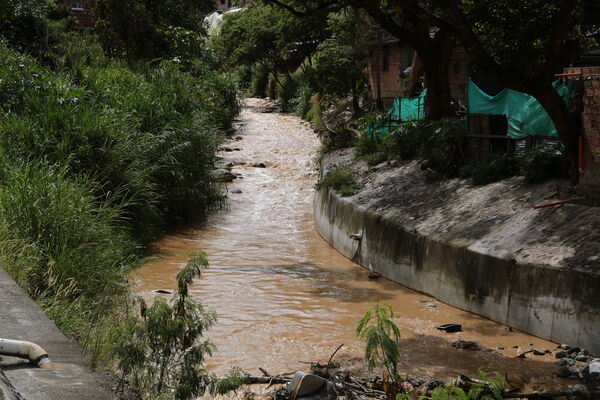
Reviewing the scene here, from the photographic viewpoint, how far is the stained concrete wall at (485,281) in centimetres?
862

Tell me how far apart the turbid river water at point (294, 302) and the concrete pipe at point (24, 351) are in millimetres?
4131

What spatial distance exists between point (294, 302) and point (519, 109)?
5.47 metres

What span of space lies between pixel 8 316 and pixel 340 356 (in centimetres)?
449

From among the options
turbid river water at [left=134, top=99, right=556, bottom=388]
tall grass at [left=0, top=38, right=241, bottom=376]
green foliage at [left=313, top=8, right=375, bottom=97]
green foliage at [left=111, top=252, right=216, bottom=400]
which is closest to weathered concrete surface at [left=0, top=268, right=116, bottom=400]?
green foliage at [left=111, top=252, right=216, bottom=400]

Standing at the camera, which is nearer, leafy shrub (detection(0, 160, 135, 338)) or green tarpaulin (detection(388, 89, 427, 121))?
leafy shrub (detection(0, 160, 135, 338))

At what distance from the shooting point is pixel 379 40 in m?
23.2

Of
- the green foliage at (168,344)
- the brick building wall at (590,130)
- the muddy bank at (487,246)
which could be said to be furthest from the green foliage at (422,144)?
the green foliage at (168,344)

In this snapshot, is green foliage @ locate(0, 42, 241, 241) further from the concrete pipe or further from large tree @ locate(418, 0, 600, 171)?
the concrete pipe

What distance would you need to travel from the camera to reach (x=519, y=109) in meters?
13.1

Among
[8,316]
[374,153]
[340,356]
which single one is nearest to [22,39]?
[374,153]

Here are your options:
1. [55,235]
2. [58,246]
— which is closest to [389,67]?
[55,235]

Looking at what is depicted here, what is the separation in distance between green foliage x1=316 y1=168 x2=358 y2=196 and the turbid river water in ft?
3.98

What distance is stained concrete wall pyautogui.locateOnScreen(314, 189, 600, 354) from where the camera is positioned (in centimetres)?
862

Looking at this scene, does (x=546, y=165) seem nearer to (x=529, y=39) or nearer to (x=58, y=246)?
(x=529, y=39)
